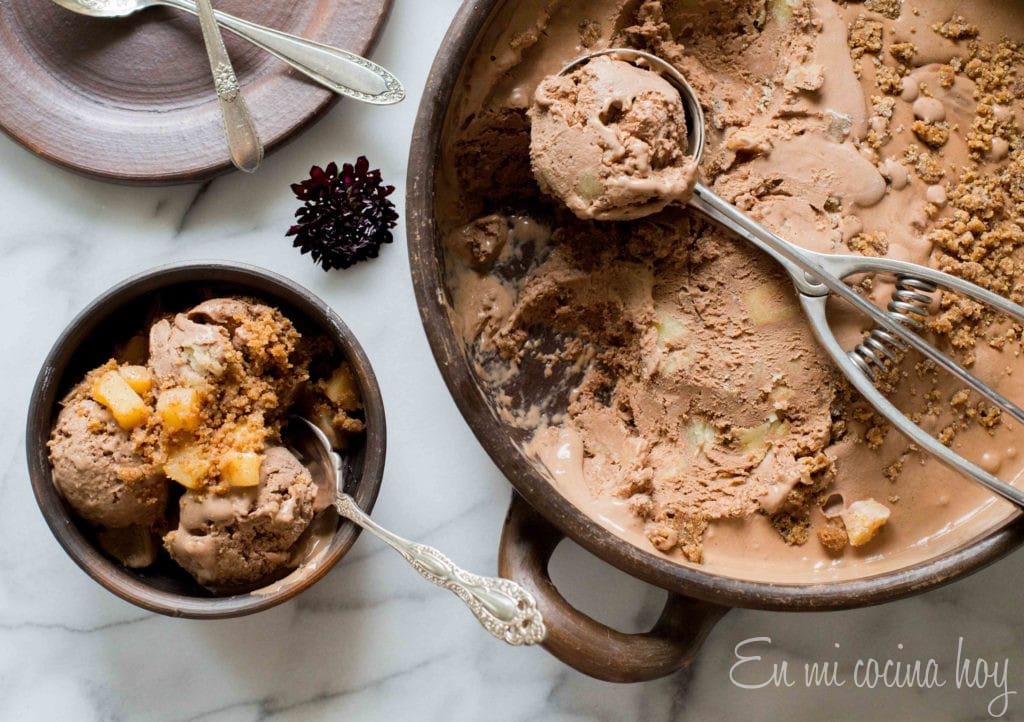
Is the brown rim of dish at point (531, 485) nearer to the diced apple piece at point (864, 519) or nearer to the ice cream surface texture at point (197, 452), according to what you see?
the diced apple piece at point (864, 519)

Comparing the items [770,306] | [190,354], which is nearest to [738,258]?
[770,306]

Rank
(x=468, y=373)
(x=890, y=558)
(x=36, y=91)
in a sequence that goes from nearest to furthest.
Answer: (x=468, y=373) → (x=890, y=558) → (x=36, y=91)

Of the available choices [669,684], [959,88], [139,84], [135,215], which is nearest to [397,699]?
[669,684]

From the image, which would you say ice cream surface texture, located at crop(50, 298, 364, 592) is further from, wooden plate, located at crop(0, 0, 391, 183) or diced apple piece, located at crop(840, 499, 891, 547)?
diced apple piece, located at crop(840, 499, 891, 547)

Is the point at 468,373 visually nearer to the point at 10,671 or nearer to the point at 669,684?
the point at 669,684

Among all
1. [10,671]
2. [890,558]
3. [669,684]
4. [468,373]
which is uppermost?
[468,373]
